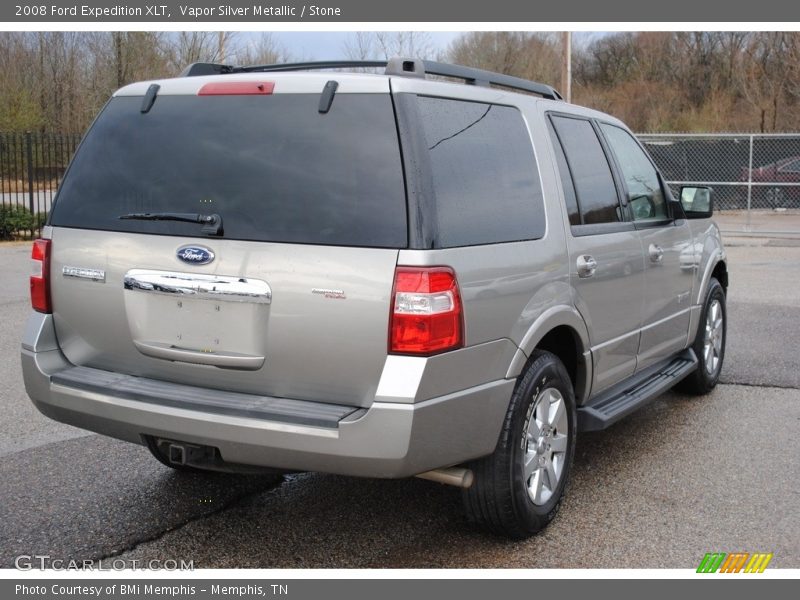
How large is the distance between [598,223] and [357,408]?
195 centimetres

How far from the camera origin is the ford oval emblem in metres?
3.57

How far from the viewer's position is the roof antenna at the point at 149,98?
3.96 meters

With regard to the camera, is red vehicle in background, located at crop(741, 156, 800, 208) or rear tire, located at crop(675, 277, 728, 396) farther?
red vehicle in background, located at crop(741, 156, 800, 208)

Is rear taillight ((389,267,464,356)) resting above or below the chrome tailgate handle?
above

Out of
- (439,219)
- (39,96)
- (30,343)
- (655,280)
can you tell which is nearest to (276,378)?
(439,219)

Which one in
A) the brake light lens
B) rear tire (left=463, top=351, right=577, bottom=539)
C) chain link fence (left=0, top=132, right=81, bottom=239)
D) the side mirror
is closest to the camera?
the brake light lens

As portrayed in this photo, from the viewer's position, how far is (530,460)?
4.04 meters

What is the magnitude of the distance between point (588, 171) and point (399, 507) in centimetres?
198

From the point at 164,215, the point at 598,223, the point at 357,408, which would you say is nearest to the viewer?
the point at 357,408

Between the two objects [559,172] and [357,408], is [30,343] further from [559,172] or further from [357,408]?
[559,172]

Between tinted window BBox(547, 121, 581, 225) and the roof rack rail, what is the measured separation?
34 cm

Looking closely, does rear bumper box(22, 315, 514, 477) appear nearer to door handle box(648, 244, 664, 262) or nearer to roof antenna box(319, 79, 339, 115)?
roof antenna box(319, 79, 339, 115)

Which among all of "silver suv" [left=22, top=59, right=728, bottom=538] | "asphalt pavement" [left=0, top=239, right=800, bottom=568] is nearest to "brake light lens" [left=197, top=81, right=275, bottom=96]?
"silver suv" [left=22, top=59, right=728, bottom=538]

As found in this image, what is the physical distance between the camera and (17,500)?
175 inches
